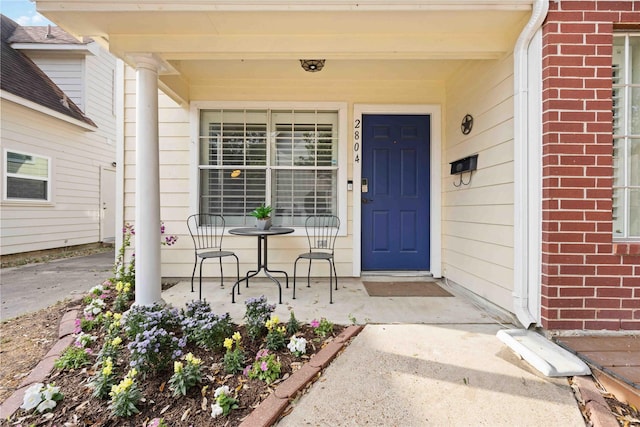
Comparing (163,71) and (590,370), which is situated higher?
(163,71)

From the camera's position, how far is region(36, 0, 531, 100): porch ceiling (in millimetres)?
2051

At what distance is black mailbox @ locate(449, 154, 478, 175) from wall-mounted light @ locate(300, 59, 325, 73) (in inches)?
67.3

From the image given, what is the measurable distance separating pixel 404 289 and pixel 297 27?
8.46ft

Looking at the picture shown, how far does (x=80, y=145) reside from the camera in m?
6.51

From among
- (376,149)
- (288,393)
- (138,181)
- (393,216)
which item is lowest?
(288,393)

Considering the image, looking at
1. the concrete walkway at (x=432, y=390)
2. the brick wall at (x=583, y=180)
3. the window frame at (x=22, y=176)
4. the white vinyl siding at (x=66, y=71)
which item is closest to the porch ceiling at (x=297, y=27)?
the brick wall at (x=583, y=180)

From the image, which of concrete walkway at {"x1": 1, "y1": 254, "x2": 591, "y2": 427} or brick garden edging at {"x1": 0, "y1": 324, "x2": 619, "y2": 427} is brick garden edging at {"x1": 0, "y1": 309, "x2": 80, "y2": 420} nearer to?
brick garden edging at {"x1": 0, "y1": 324, "x2": 619, "y2": 427}

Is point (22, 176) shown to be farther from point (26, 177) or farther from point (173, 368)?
point (173, 368)

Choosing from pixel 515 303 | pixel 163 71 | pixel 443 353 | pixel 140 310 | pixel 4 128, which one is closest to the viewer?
pixel 443 353

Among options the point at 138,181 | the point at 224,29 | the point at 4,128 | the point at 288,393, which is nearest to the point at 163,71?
the point at 224,29

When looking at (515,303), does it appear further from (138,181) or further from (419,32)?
(138,181)

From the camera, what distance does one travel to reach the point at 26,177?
5.35 m

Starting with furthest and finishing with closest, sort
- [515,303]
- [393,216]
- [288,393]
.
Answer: [393,216] → [515,303] → [288,393]

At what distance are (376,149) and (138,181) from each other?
8.25 feet
